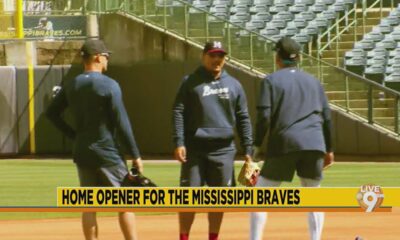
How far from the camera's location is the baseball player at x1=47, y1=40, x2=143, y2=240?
11.4 meters

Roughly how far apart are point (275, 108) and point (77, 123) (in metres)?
1.67

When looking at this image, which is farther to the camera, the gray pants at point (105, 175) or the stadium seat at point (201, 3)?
the stadium seat at point (201, 3)

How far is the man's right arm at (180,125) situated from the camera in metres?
12.2

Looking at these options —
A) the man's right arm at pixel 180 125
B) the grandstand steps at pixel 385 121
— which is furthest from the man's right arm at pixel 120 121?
the grandstand steps at pixel 385 121

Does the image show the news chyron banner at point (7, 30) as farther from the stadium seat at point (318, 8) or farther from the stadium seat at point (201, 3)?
the stadium seat at point (318, 8)

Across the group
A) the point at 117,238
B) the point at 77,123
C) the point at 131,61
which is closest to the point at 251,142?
the point at 77,123

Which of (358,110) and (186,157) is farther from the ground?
(186,157)

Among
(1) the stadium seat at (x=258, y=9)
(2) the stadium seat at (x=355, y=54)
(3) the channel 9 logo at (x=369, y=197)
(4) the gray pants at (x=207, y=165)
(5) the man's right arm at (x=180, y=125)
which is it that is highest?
(5) the man's right arm at (x=180, y=125)

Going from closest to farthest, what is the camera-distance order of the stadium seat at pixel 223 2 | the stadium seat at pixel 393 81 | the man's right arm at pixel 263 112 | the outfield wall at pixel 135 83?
the man's right arm at pixel 263 112, the stadium seat at pixel 393 81, the outfield wall at pixel 135 83, the stadium seat at pixel 223 2

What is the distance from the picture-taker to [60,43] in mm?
34500

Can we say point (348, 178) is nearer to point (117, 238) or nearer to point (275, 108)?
point (117, 238)

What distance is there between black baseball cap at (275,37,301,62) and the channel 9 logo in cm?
129

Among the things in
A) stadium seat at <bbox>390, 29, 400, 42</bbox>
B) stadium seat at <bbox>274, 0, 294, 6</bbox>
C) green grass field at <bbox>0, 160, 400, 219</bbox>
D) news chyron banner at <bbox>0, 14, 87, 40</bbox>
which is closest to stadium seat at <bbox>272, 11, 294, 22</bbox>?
stadium seat at <bbox>274, 0, 294, 6</bbox>

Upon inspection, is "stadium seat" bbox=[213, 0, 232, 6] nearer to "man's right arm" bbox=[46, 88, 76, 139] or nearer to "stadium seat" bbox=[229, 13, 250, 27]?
"stadium seat" bbox=[229, 13, 250, 27]
